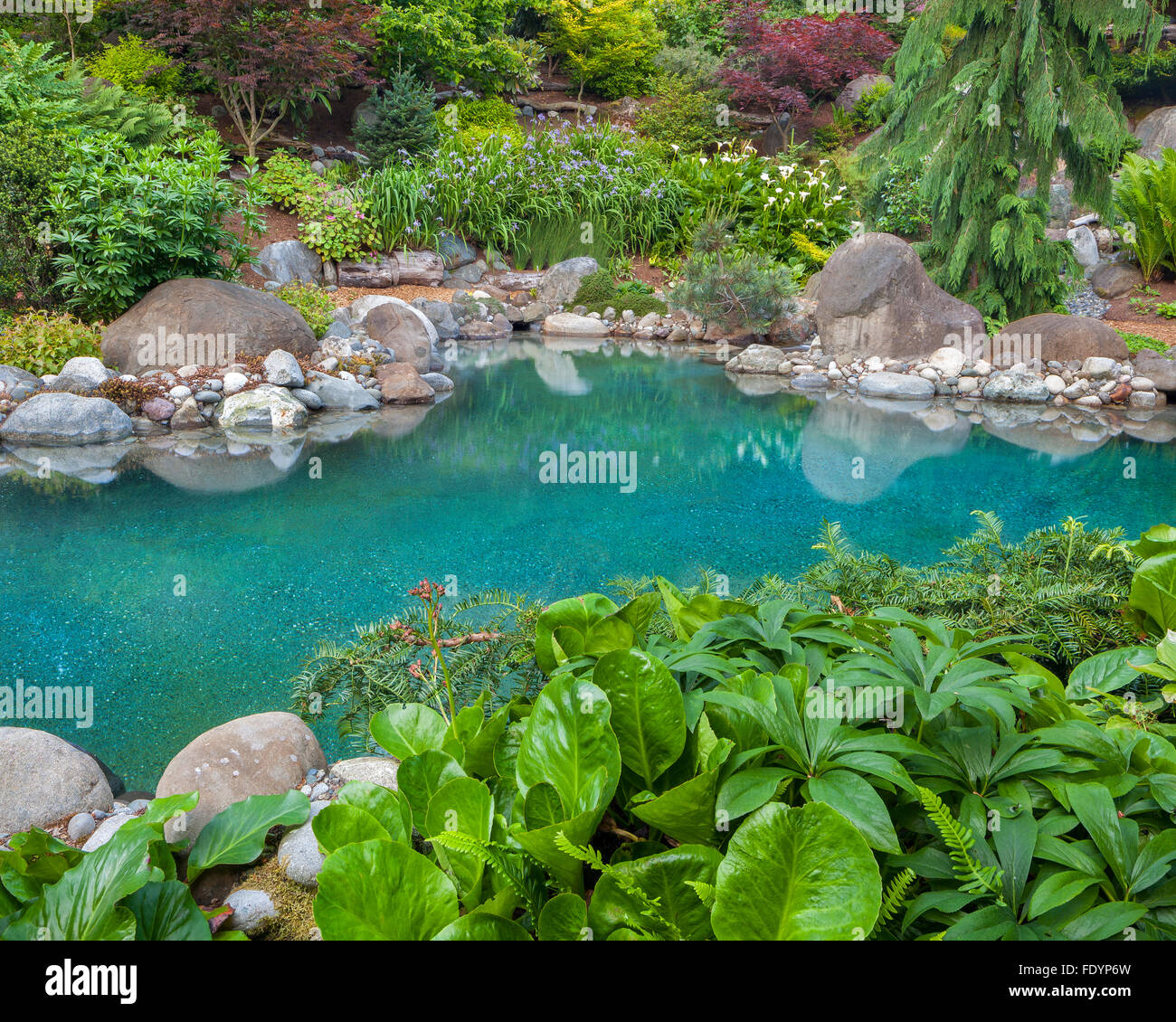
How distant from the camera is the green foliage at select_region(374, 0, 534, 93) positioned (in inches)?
607

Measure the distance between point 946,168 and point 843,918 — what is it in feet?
35.8

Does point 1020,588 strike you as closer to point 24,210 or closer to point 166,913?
point 166,913

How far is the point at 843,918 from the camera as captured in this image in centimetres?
81

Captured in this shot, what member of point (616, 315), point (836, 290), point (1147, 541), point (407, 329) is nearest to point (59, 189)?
point (407, 329)

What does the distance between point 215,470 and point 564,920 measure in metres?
5.89

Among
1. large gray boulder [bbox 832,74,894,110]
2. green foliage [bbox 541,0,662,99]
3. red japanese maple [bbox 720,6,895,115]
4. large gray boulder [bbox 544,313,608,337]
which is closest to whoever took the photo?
large gray boulder [bbox 544,313,608,337]

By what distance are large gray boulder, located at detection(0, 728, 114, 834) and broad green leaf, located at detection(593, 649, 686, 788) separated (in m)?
1.94

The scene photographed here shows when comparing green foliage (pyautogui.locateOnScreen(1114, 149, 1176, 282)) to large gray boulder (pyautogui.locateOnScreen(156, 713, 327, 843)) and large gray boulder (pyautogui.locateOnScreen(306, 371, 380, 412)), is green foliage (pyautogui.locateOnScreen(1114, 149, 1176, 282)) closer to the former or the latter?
large gray boulder (pyautogui.locateOnScreen(306, 371, 380, 412))

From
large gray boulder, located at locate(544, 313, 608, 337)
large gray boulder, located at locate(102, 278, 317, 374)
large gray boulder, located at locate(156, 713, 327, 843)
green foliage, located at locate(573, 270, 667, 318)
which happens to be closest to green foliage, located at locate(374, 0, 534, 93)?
green foliage, located at locate(573, 270, 667, 318)

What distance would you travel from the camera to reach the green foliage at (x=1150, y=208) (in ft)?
38.7

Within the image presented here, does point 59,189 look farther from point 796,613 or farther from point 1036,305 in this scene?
point 1036,305

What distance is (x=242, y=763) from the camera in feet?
7.23

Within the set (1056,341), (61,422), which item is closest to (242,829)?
(61,422)

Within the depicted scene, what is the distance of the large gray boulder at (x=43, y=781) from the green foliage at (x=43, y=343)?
6002 mm
